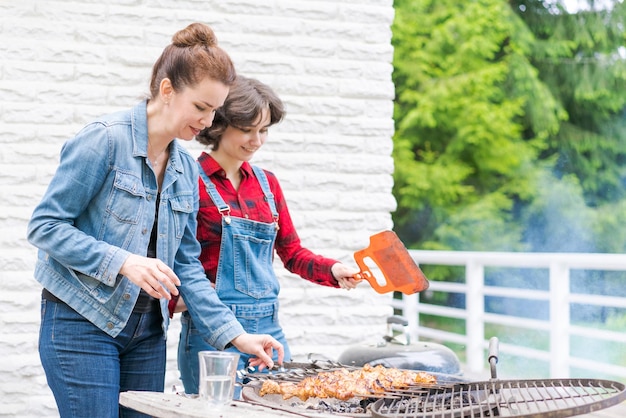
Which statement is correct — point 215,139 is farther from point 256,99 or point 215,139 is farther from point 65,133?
point 65,133

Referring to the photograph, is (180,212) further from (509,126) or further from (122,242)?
(509,126)

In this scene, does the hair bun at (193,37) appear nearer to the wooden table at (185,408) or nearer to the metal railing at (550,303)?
the wooden table at (185,408)

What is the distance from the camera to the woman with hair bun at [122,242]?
1.84 metres

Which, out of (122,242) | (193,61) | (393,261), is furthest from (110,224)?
(393,261)

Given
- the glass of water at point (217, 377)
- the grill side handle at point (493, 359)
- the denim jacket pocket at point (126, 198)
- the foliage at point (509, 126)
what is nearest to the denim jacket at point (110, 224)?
the denim jacket pocket at point (126, 198)

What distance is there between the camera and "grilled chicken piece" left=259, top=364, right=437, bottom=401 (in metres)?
1.84

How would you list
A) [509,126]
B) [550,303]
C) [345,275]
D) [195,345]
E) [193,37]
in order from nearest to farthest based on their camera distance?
[193,37]
[195,345]
[345,275]
[550,303]
[509,126]

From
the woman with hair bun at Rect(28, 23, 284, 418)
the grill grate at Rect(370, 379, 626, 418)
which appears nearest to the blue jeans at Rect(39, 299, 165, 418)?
the woman with hair bun at Rect(28, 23, 284, 418)

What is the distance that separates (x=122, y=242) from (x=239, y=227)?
1.44 feet

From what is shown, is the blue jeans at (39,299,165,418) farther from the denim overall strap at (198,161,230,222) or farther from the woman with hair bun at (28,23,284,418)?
the denim overall strap at (198,161,230,222)

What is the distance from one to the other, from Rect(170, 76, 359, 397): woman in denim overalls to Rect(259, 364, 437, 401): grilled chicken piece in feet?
1.21

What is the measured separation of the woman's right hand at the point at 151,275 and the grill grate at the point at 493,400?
509mm

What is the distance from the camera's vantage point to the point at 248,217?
2.34 metres

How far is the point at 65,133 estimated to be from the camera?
3.23m
